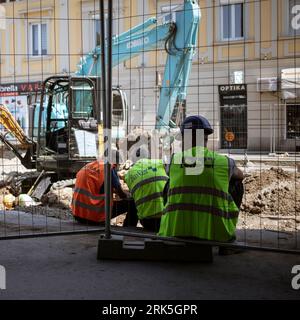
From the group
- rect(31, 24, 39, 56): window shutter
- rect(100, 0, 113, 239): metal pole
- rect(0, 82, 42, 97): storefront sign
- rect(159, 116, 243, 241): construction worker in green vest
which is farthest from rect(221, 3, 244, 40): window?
rect(159, 116, 243, 241): construction worker in green vest

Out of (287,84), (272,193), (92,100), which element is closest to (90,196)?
(272,193)

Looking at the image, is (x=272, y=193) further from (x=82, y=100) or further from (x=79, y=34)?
(x=79, y=34)

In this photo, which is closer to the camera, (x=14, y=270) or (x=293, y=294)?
(x=293, y=294)

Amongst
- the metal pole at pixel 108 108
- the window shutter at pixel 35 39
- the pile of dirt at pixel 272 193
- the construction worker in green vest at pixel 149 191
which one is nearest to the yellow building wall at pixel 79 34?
the window shutter at pixel 35 39

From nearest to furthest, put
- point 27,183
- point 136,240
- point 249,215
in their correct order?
1. point 136,240
2. point 249,215
3. point 27,183

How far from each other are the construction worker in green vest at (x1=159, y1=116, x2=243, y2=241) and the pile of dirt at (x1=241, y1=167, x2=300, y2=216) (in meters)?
4.27

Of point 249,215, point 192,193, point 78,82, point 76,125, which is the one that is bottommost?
point 249,215

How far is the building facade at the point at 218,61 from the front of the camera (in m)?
9.05

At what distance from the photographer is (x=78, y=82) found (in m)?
11.1

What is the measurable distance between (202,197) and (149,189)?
1.46m

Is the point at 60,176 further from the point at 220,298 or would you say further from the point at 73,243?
the point at 220,298

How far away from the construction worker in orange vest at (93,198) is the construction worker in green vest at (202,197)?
1804 millimetres
